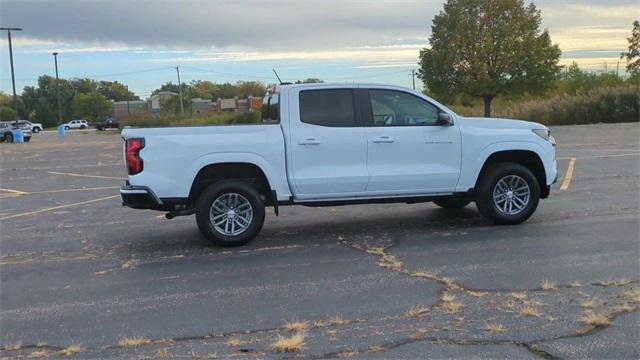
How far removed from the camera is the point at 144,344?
458 cm

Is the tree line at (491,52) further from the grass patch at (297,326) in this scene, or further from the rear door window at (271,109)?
the grass patch at (297,326)

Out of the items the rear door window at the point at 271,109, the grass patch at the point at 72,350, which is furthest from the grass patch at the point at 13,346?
the rear door window at the point at 271,109

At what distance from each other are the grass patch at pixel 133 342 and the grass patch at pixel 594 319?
10.4 ft

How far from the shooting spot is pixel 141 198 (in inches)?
290

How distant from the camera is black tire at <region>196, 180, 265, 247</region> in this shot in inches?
293

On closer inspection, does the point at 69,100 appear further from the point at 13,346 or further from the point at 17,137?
the point at 13,346

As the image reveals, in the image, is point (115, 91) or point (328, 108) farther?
point (115, 91)

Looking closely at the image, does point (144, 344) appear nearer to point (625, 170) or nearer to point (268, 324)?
point (268, 324)

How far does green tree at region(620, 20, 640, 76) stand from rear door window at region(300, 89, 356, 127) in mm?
50850

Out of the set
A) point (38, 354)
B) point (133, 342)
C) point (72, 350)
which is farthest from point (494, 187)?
point (38, 354)

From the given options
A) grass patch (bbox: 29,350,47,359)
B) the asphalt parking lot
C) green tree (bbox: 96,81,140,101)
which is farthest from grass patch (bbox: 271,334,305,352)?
green tree (bbox: 96,81,140,101)

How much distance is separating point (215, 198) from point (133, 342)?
3.01 m

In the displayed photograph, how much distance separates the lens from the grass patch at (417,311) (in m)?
5.00

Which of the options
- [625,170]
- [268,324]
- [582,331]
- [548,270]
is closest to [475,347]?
[582,331]
